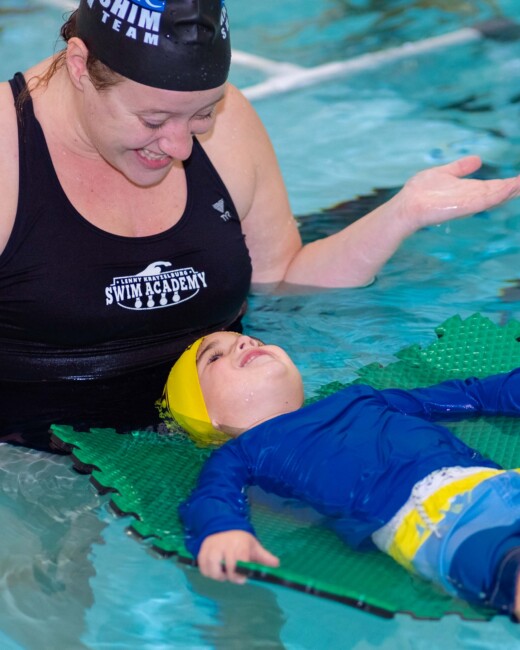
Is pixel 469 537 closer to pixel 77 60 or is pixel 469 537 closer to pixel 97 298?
pixel 97 298

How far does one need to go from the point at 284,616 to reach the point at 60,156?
1244mm

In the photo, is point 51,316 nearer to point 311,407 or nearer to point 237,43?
point 311,407

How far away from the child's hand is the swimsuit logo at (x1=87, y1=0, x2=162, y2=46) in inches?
42.4

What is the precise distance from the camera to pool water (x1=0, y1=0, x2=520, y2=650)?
234 cm

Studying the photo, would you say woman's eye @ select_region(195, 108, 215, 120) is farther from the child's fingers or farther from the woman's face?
the child's fingers

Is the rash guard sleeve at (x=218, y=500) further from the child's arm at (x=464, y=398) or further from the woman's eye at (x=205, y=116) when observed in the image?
the woman's eye at (x=205, y=116)

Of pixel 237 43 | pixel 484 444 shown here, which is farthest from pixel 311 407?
pixel 237 43

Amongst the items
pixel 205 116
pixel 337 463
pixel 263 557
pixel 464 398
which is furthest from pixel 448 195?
→ pixel 263 557

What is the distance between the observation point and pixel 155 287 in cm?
281

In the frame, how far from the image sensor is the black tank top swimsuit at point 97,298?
2689 mm

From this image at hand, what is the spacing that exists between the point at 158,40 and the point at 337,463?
1.02 meters

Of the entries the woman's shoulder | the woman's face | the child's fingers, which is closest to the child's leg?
the child's fingers

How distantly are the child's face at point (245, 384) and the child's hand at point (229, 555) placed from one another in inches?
21.7

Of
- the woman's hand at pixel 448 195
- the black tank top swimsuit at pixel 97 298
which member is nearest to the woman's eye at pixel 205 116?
the black tank top swimsuit at pixel 97 298
